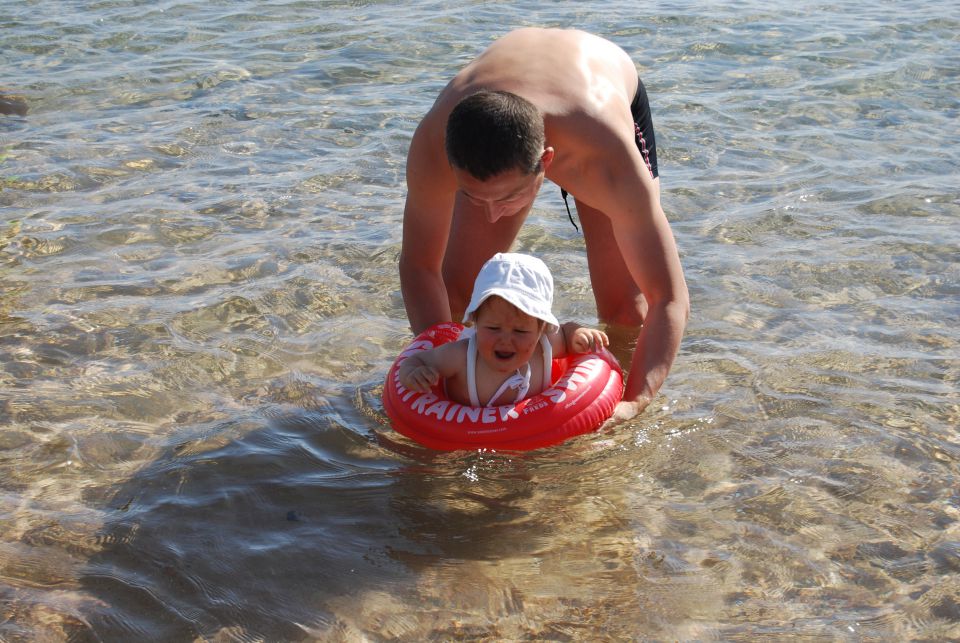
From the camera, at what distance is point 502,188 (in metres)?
3.69

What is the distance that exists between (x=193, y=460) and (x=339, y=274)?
2079 millimetres

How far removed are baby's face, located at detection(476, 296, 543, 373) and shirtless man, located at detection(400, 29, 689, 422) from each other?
0.35m

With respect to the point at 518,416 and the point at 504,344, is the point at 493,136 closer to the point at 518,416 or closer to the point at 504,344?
the point at 504,344

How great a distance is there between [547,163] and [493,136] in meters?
0.35

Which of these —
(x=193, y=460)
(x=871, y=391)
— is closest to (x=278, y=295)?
(x=193, y=460)

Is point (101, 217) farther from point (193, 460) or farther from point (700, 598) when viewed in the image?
point (700, 598)

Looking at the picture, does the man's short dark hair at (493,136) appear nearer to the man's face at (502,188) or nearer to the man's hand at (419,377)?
the man's face at (502,188)

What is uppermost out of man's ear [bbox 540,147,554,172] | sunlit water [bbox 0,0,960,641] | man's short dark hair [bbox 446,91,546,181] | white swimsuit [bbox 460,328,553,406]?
man's short dark hair [bbox 446,91,546,181]

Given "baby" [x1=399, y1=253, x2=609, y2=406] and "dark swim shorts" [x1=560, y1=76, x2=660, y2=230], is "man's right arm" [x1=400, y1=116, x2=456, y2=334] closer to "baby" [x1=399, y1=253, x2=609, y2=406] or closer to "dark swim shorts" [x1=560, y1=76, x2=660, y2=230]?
"baby" [x1=399, y1=253, x2=609, y2=406]

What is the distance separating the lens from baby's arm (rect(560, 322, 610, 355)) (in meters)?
4.29

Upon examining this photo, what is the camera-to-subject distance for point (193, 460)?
411cm

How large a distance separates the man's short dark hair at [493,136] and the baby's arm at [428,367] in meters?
0.82

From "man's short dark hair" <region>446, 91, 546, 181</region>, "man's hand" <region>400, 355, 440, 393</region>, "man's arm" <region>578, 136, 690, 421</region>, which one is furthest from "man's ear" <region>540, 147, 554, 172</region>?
"man's hand" <region>400, 355, 440, 393</region>

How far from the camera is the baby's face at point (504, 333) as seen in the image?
3979 millimetres
